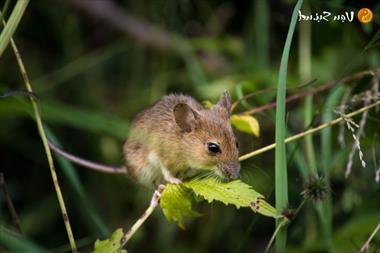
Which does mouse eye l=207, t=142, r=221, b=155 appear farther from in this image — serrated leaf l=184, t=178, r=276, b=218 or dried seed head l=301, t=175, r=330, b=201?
dried seed head l=301, t=175, r=330, b=201

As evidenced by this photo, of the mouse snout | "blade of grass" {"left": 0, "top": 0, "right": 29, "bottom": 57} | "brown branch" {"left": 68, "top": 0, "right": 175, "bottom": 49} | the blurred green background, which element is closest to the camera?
"blade of grass" {"left": 0, "top": 0, "right": 29, "bottom": 57}

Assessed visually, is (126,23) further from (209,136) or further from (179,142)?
(209,136)

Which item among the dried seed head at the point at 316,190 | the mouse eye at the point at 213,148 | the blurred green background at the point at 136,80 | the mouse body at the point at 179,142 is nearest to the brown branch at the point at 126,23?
the blurred green background at the point at 136,80

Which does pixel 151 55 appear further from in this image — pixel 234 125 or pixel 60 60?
pixel 234 125

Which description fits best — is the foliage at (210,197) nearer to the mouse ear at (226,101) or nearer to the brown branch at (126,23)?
the mouse ear at (226,101)

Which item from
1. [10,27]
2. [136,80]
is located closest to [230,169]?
[10,27]

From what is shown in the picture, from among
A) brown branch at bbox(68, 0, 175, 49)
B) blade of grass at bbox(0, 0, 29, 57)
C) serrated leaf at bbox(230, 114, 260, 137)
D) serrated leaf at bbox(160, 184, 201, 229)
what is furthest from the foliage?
brown branch at bbox(68, 0, 175, 49)

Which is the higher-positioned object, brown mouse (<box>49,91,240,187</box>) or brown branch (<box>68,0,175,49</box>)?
brown branch (<box>68,0,175,49</box>)

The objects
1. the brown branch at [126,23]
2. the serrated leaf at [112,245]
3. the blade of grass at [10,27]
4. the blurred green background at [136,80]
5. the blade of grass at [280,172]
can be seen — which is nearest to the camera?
the blade of grass at [280,172]
